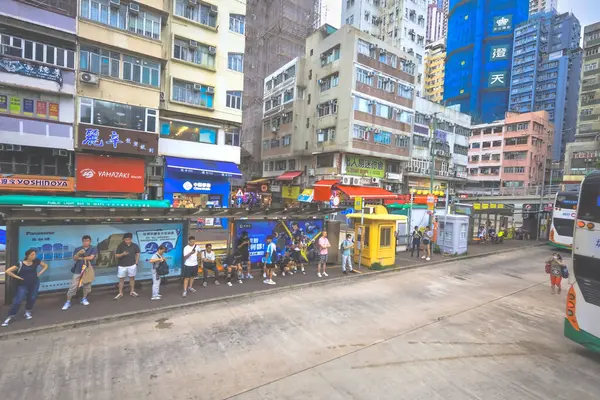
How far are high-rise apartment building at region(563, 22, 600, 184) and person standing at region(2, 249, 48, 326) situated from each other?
60.7 m

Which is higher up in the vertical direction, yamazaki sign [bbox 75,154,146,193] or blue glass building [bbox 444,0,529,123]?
blue glass building [bbox 444,0,529,123]

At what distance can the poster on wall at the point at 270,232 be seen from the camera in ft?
38.1

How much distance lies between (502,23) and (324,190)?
74785 mm

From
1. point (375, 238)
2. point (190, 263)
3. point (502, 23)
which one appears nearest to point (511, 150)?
point (502, 23)

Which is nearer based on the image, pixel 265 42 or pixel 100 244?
pixel 100 244

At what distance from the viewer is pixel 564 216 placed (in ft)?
65.8

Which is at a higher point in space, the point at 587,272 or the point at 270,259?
the point at 587,272

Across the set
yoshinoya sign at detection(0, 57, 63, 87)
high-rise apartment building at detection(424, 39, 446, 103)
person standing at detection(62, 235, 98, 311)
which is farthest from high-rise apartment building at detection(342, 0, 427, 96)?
high-rise apartment building at detection(424, 39, 446, 103)

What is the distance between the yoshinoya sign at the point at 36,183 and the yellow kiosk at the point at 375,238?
17.0 m

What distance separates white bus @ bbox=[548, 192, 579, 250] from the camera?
1975 cm

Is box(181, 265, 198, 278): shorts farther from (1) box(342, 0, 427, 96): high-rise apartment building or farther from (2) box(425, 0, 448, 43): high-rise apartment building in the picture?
(2) box(425, 0, 448, 43): high-rise apartment building

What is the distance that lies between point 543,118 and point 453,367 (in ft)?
223

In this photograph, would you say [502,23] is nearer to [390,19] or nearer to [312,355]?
[390,19]

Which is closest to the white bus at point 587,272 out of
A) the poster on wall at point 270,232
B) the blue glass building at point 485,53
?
the poster on wall at point 270,232
